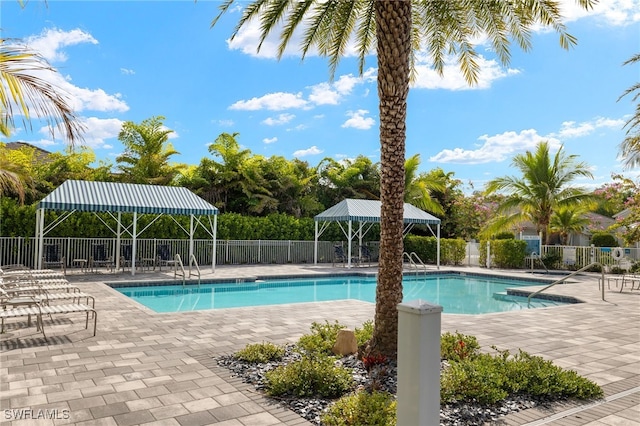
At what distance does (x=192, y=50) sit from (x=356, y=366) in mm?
11975

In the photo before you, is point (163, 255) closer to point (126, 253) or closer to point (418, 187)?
point (126, 253)

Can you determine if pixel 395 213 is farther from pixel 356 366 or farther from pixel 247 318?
pixel 247 318

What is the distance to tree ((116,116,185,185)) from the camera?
24547 millimetres

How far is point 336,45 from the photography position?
952cm

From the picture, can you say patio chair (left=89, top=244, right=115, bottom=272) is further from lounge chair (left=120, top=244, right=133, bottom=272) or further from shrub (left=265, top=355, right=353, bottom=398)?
shrub (left=265, top=355, right=353, bottom=398)

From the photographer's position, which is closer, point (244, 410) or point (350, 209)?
point (244, 410)

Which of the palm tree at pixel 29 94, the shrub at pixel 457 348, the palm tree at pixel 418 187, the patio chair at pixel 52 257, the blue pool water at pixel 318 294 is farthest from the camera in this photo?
the palm tree at pixel 418 187

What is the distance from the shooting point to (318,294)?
1517 centimetres

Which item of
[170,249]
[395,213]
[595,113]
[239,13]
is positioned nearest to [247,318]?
[395,213]

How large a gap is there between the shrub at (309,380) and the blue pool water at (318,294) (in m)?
7.20

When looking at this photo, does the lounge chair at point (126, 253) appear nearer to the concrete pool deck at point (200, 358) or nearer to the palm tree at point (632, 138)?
the concrete pool deck at point (200, 358)

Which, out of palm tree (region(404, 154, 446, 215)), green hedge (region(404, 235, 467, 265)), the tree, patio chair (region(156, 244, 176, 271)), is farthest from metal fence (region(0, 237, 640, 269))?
the tree

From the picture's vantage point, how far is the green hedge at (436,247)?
971 inches

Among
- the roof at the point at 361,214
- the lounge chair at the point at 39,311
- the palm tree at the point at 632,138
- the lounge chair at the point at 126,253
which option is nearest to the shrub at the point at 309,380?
the lounge chair at the point at 39,311
